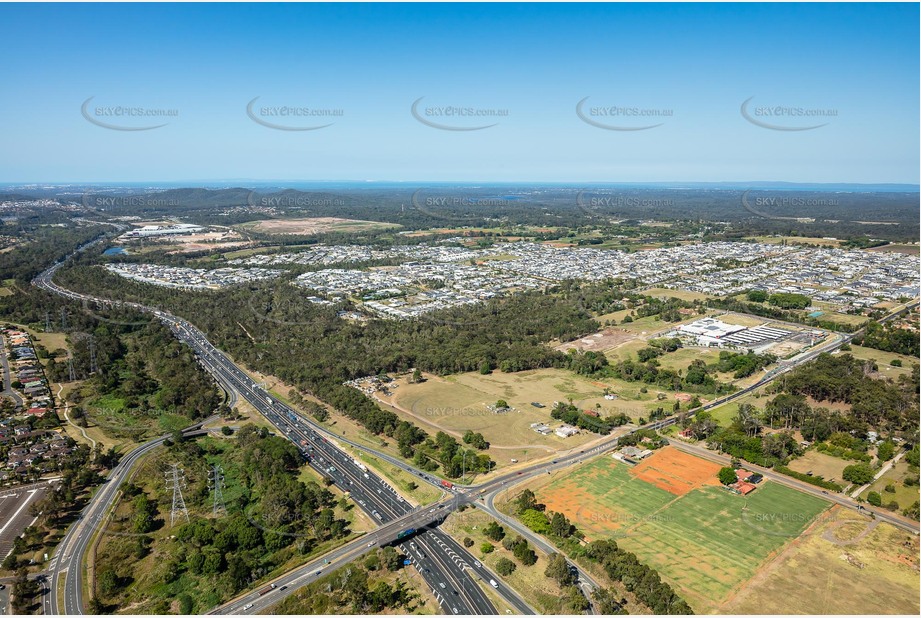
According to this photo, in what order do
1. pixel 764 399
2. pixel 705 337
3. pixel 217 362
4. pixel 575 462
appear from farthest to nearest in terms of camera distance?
pixel 705 337, pixel 217 362, pixel 764 399, pixel 575 462

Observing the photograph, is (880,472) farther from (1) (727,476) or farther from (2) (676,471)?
(2) (676,471)

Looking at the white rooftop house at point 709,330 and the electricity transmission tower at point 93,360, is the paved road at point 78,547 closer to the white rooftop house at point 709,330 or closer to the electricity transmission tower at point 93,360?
the electricity transmission tower at point 93,360

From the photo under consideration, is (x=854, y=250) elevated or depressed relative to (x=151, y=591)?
elevated

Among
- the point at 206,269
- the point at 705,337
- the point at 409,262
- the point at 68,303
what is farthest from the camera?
the point at 409,262

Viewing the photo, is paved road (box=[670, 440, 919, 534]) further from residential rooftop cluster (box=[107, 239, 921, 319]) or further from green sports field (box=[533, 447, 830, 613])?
residential rooftop cluster (box=[107, 239, 921, 319])

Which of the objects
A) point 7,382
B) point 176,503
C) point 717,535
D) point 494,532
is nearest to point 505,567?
point 494,532

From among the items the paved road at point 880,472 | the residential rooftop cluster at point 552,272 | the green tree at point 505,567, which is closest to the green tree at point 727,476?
the paved road at point 880,472

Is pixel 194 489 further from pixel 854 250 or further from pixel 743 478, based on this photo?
pixel 854 250

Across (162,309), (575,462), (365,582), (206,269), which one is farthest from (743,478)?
(206,269)
